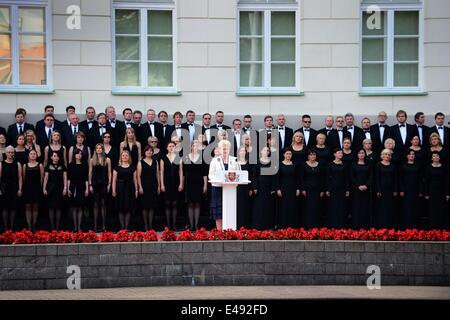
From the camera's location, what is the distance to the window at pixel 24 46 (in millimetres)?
23656

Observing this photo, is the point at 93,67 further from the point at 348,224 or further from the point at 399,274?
the point at 399,274

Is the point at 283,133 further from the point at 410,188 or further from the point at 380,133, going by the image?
the point at 410,188

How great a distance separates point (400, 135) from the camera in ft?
72.4

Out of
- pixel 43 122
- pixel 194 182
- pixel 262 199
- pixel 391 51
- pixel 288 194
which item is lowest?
pixel 262 199

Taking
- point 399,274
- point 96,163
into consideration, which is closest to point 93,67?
point 96,163

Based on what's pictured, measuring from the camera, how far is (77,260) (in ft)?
52.2

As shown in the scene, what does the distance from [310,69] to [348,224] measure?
451 cm

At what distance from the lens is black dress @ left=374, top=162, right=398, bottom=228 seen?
21047 millimetres

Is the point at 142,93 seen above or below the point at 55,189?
above

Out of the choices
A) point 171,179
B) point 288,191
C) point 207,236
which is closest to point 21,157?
point 171,179

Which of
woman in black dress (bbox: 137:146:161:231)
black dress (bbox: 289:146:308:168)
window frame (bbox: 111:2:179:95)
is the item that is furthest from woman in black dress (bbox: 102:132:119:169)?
black dress (bbox: 289:146:308:168)

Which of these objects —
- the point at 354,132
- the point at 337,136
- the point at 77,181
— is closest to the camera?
the point at 77,181

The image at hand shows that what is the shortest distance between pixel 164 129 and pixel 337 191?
3863 mm

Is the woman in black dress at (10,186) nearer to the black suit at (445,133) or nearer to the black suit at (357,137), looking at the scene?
the black suit at (357,137)
